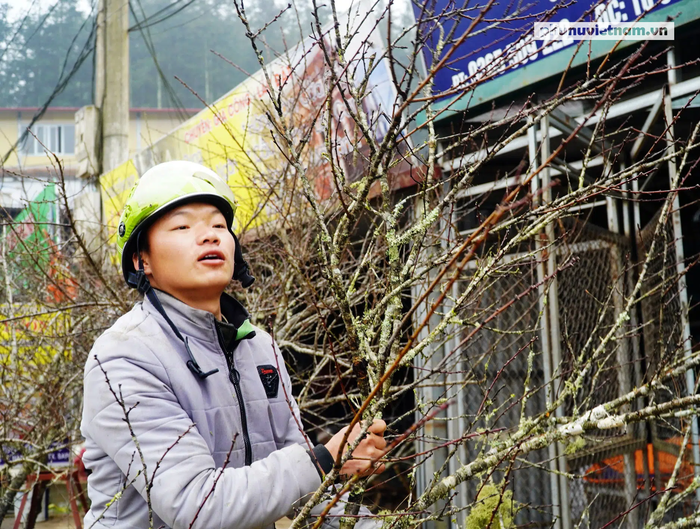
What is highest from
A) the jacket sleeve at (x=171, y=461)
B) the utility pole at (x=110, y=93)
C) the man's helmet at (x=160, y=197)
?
the utility pole at (x=110, y=93)

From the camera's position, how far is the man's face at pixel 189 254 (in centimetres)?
220

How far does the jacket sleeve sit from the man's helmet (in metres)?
0.44

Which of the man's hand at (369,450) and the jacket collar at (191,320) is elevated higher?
the jacket collar at (191,320)

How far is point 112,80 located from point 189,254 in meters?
9.99

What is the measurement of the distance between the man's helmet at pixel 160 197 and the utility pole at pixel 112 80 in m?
8.99

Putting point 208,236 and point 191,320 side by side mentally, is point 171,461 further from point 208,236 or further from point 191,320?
point 208,236

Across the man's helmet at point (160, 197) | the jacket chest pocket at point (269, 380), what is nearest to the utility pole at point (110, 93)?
the man's helmet at point (160, 197)

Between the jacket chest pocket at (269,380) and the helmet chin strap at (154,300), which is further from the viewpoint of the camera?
the jacket chest pocket at (269,380)

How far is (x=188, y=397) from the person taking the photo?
1995mm

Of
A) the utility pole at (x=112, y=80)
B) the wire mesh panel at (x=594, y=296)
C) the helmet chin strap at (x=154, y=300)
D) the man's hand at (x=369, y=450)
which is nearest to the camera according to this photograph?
the man's hand at (x=369, y=450)

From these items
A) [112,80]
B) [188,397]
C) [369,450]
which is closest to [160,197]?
[188,397]

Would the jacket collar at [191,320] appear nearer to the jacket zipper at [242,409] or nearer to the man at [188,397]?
the man at [188,397]

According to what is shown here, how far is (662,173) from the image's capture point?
6.32 m

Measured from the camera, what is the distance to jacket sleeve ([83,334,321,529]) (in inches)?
69.7
